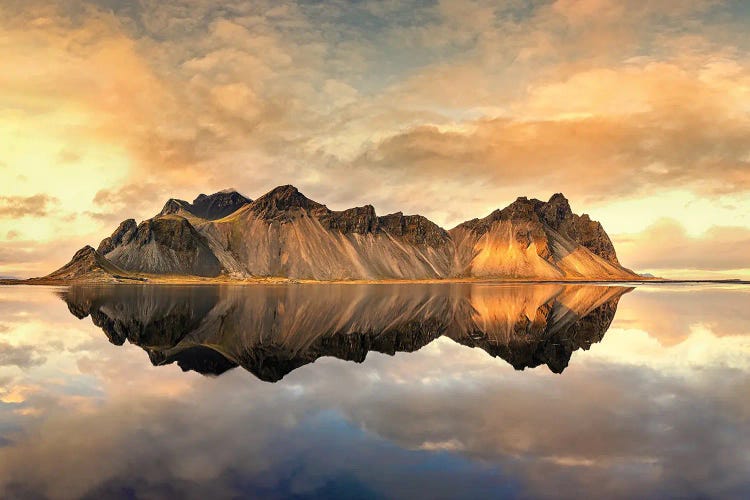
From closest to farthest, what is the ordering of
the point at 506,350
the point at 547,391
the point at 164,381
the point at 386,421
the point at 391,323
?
the point at 386,421
the point at 547,391
the point at 164,381
the point at 506,350
the point at 391,323

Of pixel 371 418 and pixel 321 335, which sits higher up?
pixel 321 335

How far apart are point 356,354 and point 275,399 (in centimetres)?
1246

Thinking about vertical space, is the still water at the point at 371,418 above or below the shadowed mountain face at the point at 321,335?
below

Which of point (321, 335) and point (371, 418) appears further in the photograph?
point (321, 335)

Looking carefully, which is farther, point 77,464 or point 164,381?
point 164,381

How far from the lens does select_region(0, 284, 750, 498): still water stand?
12766 mm

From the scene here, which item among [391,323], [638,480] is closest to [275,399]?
[638,480]

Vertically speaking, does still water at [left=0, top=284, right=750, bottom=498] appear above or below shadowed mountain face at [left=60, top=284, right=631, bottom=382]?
below

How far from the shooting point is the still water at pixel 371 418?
12.8m

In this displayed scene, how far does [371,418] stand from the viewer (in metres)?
18.7

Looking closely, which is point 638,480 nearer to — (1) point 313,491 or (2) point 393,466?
(2) point 393,466

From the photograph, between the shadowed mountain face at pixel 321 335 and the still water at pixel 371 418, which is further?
the shadowed mountain face at pixel 321 335

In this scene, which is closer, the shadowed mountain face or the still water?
the still water

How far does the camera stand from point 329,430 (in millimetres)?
17031
